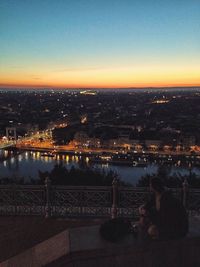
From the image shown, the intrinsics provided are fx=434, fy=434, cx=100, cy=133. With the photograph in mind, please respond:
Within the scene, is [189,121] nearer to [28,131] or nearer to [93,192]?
[28,131]

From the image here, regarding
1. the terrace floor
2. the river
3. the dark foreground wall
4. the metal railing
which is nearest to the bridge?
the river

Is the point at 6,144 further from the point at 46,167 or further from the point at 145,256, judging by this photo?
the point at 145,256

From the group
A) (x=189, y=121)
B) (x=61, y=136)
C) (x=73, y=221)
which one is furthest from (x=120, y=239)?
(x=189, y=121)

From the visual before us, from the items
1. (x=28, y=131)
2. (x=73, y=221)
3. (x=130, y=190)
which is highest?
(x=130, y=190)

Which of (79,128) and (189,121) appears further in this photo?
(189,121)

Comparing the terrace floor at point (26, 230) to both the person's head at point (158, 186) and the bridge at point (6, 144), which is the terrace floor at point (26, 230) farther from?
the bridge at point (6, 144)

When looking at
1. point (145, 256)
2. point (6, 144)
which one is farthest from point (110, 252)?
point (6, 144)

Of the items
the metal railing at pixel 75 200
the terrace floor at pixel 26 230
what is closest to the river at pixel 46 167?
the metal railing at pixel 75 200

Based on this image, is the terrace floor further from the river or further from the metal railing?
the river
